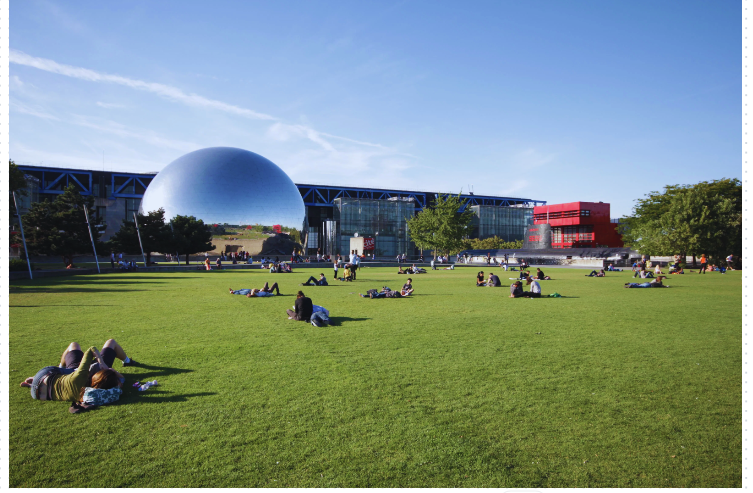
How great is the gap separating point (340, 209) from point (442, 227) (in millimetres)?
29874

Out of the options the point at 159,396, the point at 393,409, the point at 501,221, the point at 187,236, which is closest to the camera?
the point at 393,409

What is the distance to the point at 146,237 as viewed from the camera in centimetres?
4016

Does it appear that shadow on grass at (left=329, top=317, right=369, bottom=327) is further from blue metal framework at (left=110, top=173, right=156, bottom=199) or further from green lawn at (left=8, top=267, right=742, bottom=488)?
blue metal framework at (left=110, top=173, right=156, bottom=199)

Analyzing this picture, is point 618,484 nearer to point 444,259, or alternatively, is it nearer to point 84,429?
point 84,429

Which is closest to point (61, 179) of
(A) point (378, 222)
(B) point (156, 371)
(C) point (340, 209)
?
(C) point (340, 209)

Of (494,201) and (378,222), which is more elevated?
(494,201)

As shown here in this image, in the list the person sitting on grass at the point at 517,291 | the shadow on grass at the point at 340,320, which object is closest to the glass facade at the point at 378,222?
the person sitting on grass at the point at 517,291

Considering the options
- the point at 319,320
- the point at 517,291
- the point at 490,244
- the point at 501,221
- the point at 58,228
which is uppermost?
the point at 501,221

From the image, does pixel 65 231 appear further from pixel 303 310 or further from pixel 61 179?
pixel 61 179

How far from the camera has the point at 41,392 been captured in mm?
5207

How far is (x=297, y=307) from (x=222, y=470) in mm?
7206

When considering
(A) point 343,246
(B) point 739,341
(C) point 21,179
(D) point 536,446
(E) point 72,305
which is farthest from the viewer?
(A) point 343,246

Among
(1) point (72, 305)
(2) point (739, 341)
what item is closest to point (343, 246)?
(1) point (72, 305)

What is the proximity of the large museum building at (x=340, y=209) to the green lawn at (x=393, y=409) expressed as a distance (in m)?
56.1
